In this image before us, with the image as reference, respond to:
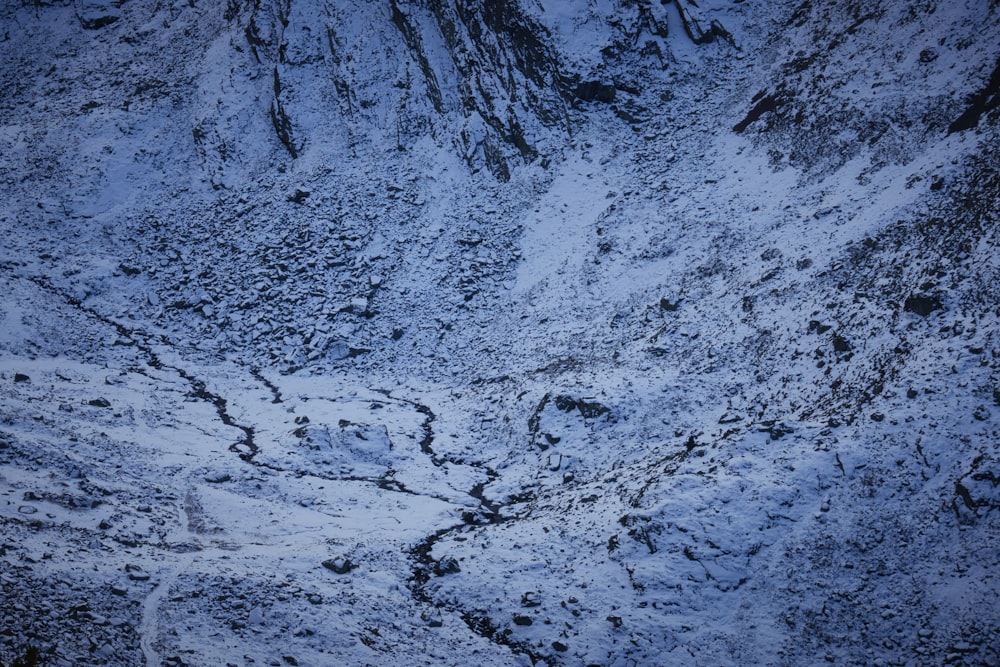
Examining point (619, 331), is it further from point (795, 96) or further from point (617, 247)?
point (795, 96)

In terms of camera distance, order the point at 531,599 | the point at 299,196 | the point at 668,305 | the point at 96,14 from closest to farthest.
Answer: the point at 531,599
the point at 668,305
the point at 299,196
the point at 96,14

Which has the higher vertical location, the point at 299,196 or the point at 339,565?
the point at 299,196

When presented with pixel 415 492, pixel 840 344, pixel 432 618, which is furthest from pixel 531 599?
pixel 840 344

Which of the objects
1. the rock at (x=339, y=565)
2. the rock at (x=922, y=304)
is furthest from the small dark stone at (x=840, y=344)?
the rock at (x=339, y=565)

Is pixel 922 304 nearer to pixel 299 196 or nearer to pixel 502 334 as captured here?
pixel 502 334

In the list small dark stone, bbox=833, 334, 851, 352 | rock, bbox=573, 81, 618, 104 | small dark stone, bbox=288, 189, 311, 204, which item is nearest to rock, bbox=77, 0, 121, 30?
small dark stone, bbox=288, 189, 311, 204

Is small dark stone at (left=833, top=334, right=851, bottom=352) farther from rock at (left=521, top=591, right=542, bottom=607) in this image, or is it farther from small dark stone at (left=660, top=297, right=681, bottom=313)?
rock at (left=521, top=591, right=542, bottom=607)

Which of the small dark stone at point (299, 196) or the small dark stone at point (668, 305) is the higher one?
the small dark stone at point (299, 196)

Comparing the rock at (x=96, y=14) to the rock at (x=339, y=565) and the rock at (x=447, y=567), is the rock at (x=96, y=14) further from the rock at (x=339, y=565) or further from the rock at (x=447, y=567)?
the rock at (x=447, y=567)

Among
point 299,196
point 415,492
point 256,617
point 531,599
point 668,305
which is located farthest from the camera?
point 299,196
